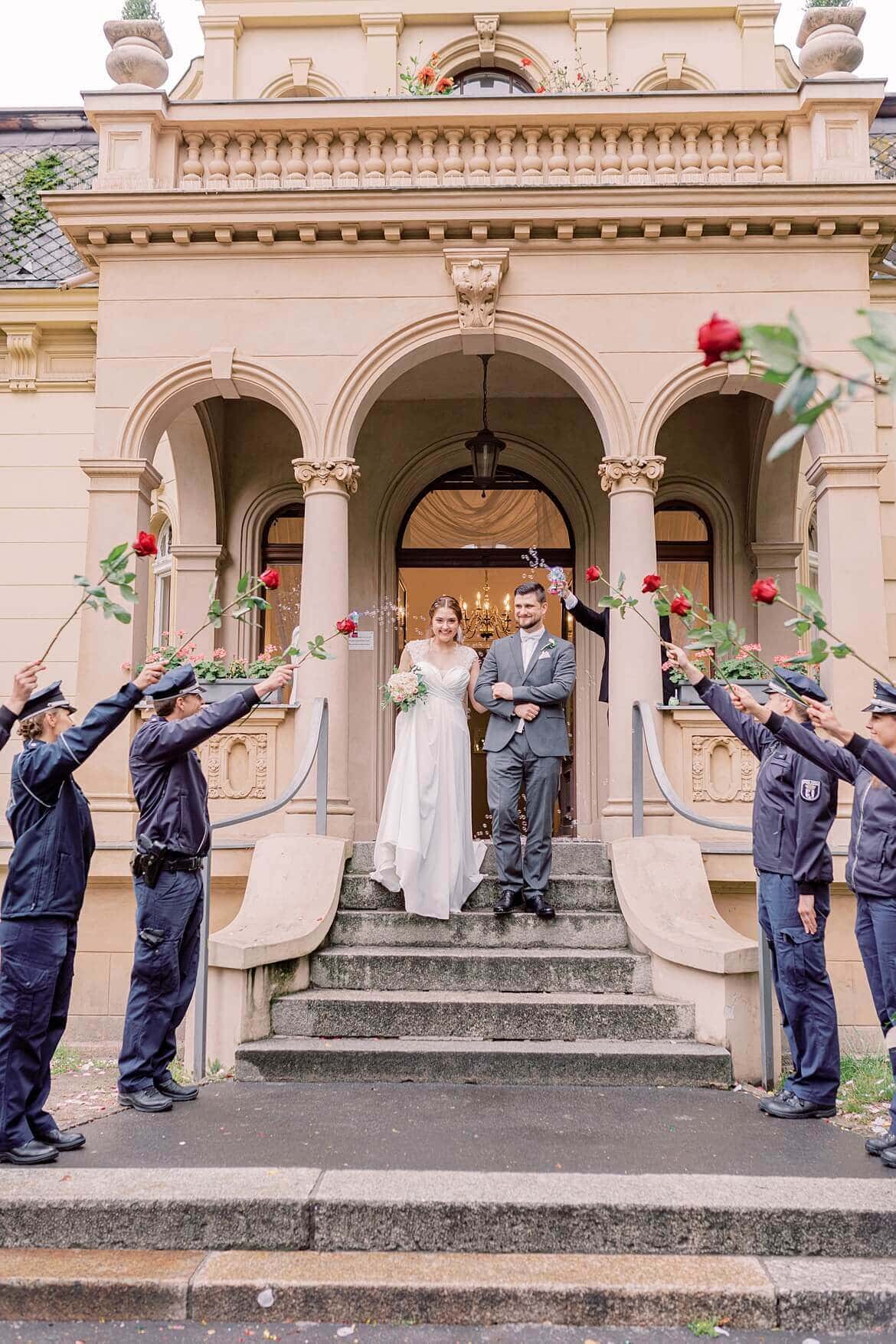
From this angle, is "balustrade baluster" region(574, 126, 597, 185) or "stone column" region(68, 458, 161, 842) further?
"balustrade baluster" region(574, 126, 597, 185)

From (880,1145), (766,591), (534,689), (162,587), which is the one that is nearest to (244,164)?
(162,587)

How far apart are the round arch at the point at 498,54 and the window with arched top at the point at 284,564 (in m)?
5.42

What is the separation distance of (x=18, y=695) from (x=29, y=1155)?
5.88 feet

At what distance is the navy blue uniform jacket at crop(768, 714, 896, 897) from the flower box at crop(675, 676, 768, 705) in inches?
124

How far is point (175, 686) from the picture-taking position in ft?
17.4

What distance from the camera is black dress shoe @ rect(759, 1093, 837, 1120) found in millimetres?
4945

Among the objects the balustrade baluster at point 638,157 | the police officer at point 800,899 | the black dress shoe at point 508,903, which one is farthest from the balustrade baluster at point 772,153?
the black dress shoe at point 508,903

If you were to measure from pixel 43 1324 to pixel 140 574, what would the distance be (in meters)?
6.62

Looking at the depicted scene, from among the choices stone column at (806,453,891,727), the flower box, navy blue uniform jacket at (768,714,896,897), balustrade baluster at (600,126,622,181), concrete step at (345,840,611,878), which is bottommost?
concrete step at (345,840,611,878)

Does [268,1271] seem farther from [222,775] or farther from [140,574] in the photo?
[140,574]

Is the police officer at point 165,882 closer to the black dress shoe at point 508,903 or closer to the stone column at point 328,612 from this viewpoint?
the black dress shoe at point 508,903

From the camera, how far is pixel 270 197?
28.5 feet

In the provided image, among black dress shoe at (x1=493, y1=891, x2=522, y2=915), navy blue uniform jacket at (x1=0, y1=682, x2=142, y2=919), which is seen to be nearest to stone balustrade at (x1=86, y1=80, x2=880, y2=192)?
black dress shoe at (x1=493, y1=891, x2=522, y2=915)

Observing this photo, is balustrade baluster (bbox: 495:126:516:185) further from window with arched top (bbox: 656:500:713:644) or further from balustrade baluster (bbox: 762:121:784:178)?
window with arched top (bbox: 656:500:713:644)
